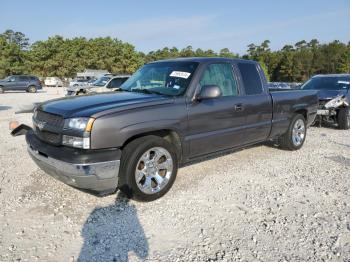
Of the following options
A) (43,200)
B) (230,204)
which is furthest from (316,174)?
(43,200)

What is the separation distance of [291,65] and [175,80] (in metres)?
63.0

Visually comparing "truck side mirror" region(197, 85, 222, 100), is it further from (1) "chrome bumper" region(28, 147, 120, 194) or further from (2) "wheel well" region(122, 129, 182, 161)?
(1) "chrome bumper" region(28, 147, 120, 194)

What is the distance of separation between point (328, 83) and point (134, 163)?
8.40 meters

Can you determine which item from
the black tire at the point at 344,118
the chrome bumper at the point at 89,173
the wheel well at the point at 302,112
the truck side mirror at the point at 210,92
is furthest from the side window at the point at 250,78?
the black tire at the point at 344,118

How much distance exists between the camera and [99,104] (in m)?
4.09

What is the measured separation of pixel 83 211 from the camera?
13.1 feet

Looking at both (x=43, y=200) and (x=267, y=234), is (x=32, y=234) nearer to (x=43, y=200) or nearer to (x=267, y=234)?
(x=43, y=200)

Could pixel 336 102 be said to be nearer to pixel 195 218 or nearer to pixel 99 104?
pixel 195 218

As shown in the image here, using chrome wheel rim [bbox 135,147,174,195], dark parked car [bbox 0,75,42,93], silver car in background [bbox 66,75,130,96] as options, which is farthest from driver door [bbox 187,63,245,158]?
dark parked car [bbox 0,75,42,93]

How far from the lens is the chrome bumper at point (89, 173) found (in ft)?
12.0

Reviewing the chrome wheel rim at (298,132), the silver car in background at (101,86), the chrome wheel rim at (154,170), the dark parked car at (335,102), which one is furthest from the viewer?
the silver car in background at (101,86)

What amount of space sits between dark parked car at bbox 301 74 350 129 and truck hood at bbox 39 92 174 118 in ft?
21.0

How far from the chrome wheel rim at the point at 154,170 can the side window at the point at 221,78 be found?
120 centimetres

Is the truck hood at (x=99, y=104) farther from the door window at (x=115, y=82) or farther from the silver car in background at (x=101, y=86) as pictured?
the door window at (x=115, y=82)
